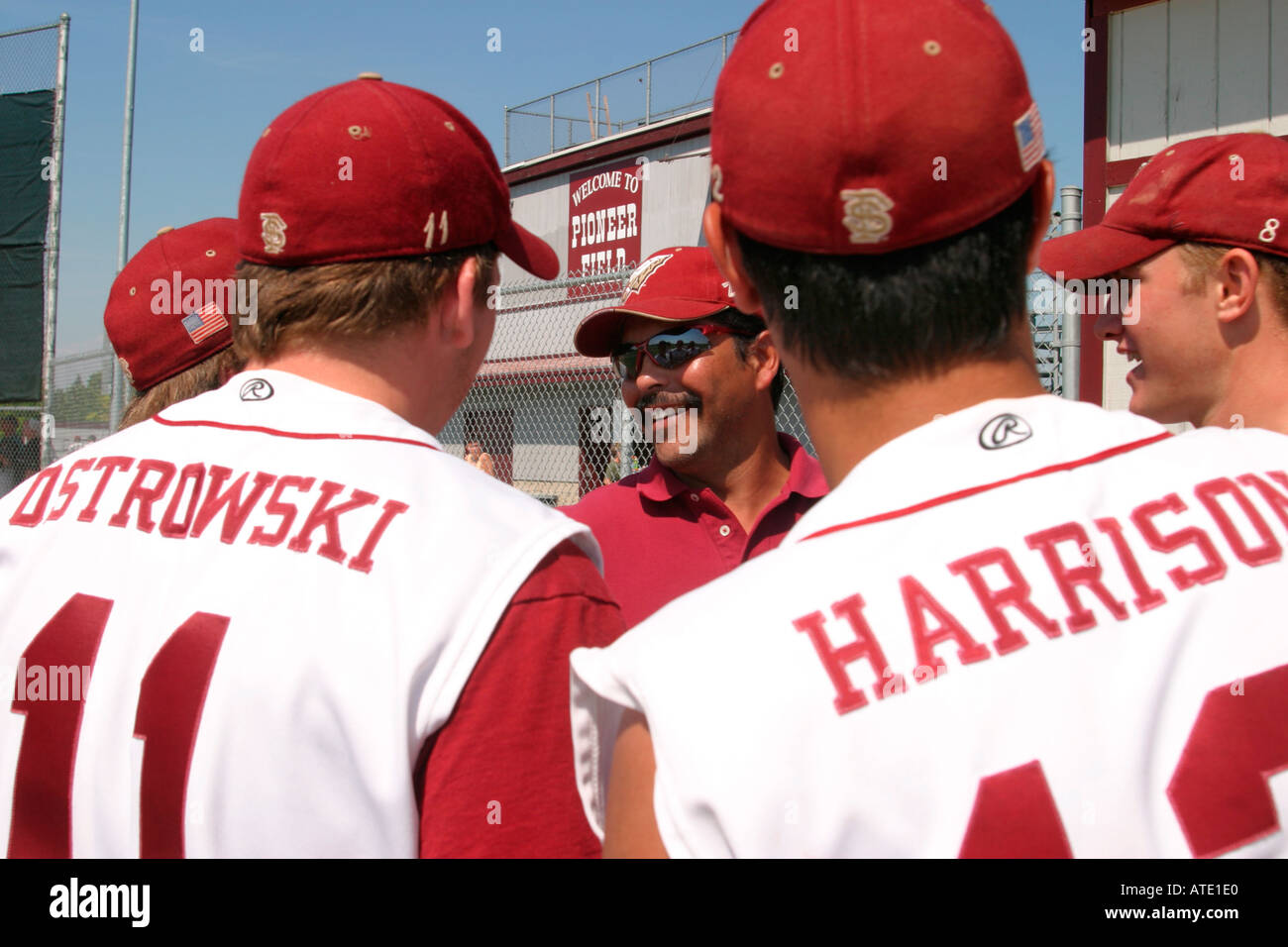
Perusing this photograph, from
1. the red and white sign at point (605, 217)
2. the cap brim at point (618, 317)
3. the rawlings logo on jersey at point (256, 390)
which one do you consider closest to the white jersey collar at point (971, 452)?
the rawlings logo on jersey at point (256, 390)

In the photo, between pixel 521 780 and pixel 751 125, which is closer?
pixel 751 125

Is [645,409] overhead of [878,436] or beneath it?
overhead

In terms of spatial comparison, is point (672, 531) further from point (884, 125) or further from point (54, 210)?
point (54, 210)

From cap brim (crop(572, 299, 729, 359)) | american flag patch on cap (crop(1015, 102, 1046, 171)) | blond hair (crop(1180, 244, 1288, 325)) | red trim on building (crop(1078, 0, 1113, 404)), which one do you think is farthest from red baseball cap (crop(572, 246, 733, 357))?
red trim on building (crop(1078, 0, 1113, 404))

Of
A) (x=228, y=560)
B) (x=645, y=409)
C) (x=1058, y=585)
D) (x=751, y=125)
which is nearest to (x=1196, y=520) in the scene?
(x=1058, y=585)

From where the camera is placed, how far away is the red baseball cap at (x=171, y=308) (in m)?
2.29

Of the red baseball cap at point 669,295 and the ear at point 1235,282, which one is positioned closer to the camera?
the ear at point 1235,282

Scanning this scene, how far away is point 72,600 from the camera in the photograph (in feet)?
4.44

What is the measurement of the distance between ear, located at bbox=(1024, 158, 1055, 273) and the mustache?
2.07 metres

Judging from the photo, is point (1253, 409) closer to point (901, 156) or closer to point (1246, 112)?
point (901, 156)

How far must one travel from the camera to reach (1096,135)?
7.62 metres

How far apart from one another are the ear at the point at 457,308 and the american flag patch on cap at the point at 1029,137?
82 cm

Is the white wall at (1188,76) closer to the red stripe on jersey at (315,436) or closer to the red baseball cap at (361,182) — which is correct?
the red baseball cap at (361,182)
